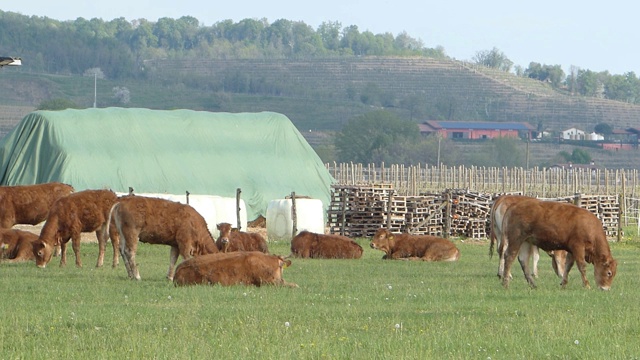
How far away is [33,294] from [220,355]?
237 inches

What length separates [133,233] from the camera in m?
19.4

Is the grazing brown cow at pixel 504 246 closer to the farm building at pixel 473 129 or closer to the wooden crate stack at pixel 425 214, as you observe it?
the wooden crate stack at pixel 425 214

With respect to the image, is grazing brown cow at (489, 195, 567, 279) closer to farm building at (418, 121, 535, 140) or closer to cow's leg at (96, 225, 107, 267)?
cow's leg at (96, 225, 107, 267)

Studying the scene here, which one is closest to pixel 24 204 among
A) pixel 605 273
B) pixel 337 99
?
pixel 605 273

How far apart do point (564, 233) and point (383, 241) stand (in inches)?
352

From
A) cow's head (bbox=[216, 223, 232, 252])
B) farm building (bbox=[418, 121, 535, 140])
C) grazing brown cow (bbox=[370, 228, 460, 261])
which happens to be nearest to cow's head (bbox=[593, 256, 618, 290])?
cow's head (bbox=[216, 223, 232, 252])

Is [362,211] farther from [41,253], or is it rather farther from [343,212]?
[41,253]

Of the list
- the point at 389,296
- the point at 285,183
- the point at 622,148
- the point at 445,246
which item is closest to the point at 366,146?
the point at 622,148

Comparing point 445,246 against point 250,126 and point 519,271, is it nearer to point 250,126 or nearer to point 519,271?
point 519,271

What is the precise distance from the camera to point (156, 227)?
763 inches

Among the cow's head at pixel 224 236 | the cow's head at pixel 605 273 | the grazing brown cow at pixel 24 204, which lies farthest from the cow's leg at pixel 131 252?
the grazing brown cow at pixel 24 204

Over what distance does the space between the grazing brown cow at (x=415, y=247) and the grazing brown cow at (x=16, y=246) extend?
280 inches

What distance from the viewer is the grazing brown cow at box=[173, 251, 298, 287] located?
1730cm

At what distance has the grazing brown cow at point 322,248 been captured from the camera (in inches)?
1065
